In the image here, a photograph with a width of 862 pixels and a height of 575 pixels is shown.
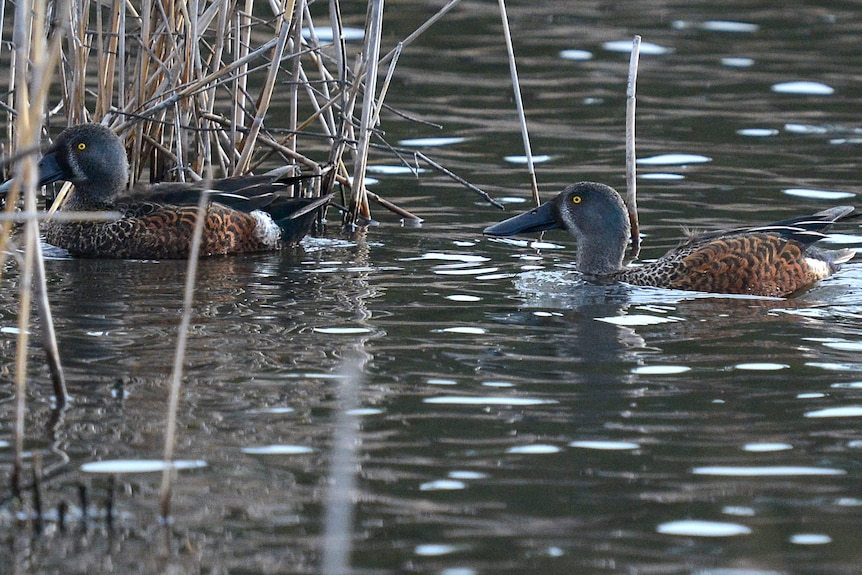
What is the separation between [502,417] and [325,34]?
10.8m

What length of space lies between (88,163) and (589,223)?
309 centimetres

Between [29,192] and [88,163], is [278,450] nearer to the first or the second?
[29,192]

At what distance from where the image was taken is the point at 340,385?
6.18m

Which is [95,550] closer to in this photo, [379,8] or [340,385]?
[340,385]

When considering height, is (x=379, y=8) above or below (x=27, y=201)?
above

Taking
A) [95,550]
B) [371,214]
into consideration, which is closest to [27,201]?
[95,550]

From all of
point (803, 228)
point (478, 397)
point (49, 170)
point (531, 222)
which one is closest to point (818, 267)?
point (803, 228)

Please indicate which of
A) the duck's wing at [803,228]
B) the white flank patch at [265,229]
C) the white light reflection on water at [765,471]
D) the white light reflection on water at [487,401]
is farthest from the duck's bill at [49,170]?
the white light reflection on water at [765,471]

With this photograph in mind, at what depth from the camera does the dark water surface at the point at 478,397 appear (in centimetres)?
455

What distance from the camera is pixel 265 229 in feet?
31.4

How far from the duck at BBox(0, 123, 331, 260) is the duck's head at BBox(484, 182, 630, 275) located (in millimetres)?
1428

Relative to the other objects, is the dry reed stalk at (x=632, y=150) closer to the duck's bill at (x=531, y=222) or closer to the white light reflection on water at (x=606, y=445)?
the duck's bill at (x=531, y=222)

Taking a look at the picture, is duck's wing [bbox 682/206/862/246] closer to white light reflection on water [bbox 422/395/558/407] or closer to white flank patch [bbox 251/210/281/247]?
white flank patch [bbox 251/210/281/247]

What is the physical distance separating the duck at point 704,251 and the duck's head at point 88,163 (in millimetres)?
2386
